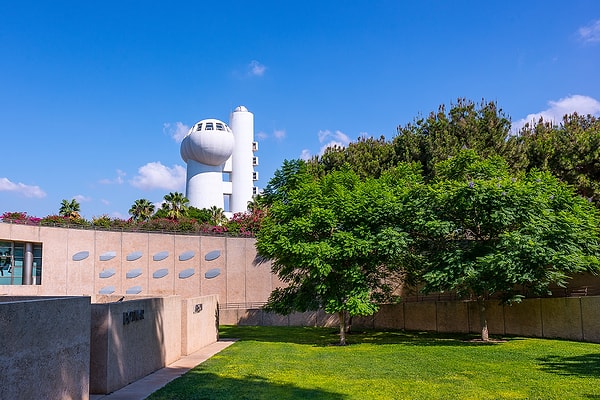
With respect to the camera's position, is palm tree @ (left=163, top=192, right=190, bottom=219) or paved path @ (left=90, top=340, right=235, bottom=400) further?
palm tree @ (left=163, top=192, right=190, bottom=219)

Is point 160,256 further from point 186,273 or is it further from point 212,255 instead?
point 212,255

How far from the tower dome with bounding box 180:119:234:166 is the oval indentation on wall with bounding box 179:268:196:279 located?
37.8 meters

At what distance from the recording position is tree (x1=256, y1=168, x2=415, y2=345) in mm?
23891

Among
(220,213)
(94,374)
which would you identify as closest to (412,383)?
(94,374)

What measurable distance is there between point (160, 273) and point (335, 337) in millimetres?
13543

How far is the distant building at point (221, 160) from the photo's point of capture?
74625 millimetres

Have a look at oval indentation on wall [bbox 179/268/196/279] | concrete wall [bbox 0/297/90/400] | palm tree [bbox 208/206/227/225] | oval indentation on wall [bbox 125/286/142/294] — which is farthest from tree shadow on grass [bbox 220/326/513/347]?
palm tree [bbox 208/206/227/225]

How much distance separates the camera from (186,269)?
38.1 meters

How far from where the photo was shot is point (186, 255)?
3812 cm

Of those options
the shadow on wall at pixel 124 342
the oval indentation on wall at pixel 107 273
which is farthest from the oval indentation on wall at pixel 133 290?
the shadow on wall at pixel 124 342

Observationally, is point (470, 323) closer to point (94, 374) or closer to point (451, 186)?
point (451, 186)

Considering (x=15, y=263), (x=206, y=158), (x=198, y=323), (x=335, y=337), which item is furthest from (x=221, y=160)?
(x=198, y=323)

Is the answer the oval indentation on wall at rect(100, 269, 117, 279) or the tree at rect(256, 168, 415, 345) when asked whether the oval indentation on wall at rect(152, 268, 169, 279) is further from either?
the tree at rect(256, 168, 415, 345)

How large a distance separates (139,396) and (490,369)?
379 inches
